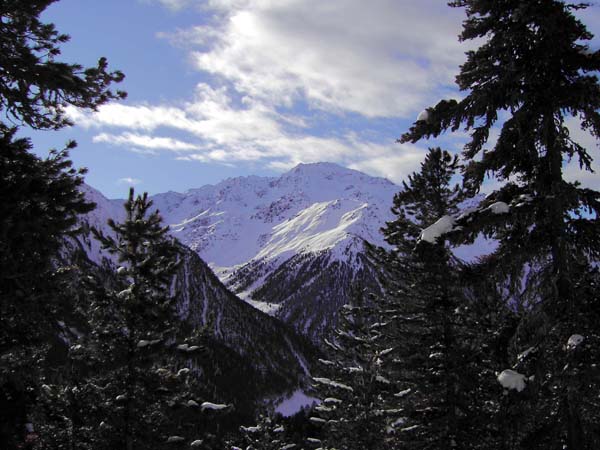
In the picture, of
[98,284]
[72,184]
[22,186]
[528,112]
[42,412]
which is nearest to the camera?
[528,112]

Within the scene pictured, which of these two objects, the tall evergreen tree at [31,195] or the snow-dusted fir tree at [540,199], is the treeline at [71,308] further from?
→ the snow-dusted fir tree at [540,199]

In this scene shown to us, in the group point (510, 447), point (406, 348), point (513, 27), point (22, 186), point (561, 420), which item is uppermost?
point (513, 27)

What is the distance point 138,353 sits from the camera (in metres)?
13.2

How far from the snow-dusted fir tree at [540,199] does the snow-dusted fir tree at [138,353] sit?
959 cm

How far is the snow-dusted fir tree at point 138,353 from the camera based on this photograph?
1285cm

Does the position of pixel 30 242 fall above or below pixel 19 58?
below

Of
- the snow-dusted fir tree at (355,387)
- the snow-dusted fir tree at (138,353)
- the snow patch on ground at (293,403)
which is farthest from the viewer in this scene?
the snow patch on ground at (293,403)

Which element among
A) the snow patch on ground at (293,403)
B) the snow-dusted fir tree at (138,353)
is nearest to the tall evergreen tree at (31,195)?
the snow-dusted fir tree at (138,353)

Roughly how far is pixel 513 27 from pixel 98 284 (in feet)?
40.2

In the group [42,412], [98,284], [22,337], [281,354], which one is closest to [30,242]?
[22,337]

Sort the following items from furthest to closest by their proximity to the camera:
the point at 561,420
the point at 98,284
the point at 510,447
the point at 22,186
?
the point at 98,284 → the point at 510,447 → the point at 22,186 → the point at 561,420

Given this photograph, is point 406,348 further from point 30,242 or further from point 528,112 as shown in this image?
point 30,242

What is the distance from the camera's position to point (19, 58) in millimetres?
7406

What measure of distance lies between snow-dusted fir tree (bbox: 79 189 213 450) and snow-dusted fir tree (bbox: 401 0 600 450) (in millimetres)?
9593
